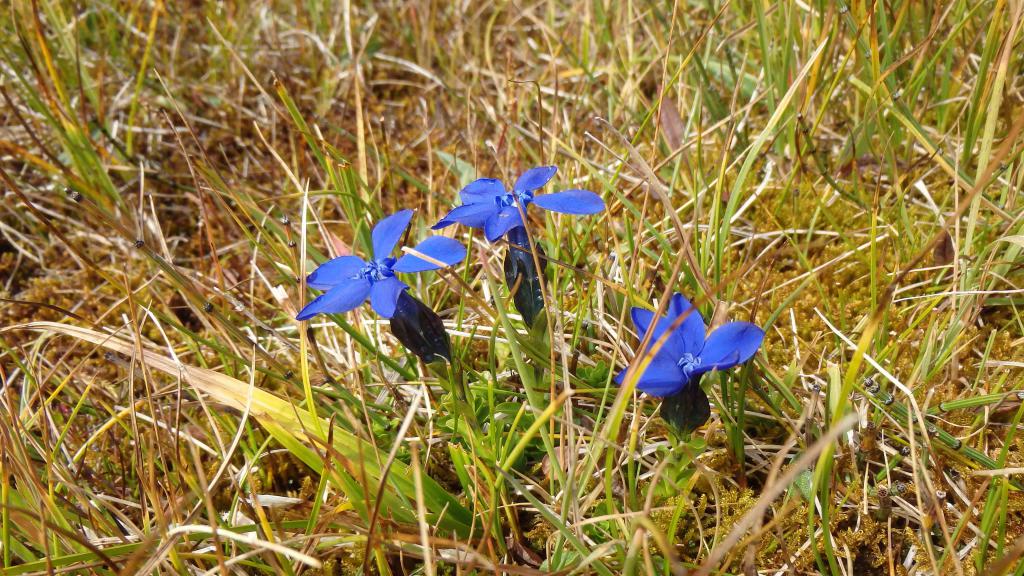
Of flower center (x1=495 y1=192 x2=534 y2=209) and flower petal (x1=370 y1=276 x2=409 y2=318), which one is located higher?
flower center (x1=495 y1=192 x2=534 y2=209)

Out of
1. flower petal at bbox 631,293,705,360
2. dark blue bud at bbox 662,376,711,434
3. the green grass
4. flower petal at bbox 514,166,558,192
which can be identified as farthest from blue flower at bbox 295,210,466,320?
dark blue bud at bbox 662,376,711,434

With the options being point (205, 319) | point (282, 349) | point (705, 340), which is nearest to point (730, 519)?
point (705, 340)

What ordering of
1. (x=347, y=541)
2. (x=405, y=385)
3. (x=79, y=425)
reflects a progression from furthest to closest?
(x=79, y=425), (x=405, y=385), (x=347, y=541)

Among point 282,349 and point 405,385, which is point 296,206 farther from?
point 405,385

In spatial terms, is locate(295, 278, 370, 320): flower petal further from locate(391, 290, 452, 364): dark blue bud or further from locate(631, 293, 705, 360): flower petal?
locate(631, 293, 705, 360): flower petal

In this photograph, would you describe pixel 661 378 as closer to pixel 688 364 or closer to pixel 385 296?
pixel 688 364

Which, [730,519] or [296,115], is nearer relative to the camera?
[730,519]

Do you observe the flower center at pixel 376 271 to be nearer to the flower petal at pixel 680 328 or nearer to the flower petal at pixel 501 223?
the flower petal at pixel 501 223
